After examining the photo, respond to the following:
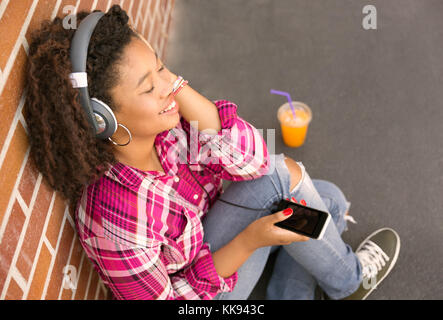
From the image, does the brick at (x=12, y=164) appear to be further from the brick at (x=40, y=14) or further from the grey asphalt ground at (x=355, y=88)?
the grey asphalt ground at (x=355, y=88)

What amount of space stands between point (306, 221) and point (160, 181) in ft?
1.33

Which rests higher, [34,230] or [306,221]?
[34,230]

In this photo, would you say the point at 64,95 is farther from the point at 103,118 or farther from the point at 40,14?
the point at 40,14

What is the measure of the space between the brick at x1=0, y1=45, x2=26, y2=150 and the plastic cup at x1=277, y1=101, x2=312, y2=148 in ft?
3.59

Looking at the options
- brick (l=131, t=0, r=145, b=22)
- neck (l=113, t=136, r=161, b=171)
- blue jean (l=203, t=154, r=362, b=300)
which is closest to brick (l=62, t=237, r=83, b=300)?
neck (l=113, t=136, r=161, b=171)

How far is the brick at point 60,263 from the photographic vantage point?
3.22 feet

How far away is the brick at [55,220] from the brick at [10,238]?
0.38 feet

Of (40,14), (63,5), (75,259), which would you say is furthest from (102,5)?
(75,259)

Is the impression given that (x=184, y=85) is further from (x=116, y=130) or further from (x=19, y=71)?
(x=19, y=71)

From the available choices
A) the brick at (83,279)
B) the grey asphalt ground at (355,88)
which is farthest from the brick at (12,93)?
the grey asphalt ground at (355,88)

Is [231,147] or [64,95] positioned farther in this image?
[231,147]

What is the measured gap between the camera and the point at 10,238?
0.82 meters

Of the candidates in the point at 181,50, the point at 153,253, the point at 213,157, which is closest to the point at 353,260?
the point at 213,157

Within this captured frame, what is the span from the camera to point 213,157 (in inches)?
48.6
